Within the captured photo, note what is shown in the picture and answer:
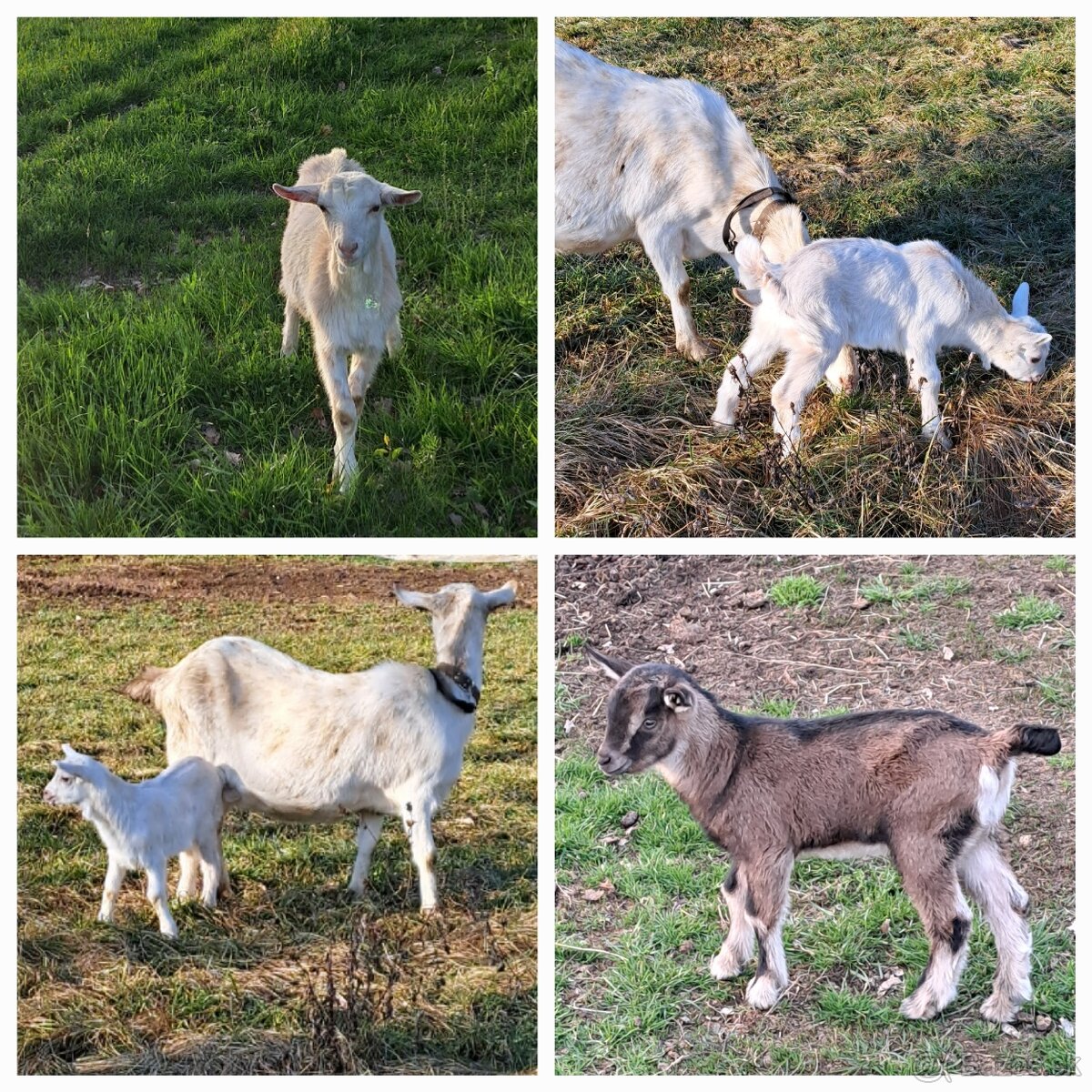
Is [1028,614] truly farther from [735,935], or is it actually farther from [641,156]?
[641,156]

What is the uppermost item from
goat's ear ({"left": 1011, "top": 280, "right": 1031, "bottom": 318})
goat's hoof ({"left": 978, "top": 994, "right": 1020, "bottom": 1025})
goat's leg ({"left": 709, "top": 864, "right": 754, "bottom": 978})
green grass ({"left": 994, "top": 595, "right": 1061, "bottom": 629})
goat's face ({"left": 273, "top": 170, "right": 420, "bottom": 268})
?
goat's face ({"left": 273, "top": 170, "right": 420, "bottom": 268})

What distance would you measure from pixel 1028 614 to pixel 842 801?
1656 millimetres

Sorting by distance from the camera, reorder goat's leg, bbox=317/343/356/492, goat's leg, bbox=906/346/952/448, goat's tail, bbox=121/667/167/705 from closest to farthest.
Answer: goat's tail, bbox=121/667/167/705
goat's leg, bbox=317/343/356/492
goat's leg, bbox=906/346/952/448

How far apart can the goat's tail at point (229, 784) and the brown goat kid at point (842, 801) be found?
1357 millimetres

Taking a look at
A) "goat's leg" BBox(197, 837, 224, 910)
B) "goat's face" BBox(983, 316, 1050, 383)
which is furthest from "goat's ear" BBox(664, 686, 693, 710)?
"goat's face" BBox(983, 316, 1050, 383)

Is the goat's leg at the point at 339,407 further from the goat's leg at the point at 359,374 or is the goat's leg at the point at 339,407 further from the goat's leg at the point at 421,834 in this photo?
the goat's leg at the point at 421,834

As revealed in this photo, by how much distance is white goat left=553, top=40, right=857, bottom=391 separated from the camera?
532cm

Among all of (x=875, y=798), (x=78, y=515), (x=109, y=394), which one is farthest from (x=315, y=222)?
(x=875, y=798)

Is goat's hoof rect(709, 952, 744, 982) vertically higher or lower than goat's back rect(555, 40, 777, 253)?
lower

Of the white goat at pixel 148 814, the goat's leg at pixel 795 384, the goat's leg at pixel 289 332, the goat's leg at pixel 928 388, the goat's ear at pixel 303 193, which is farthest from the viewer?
the goat's leg at pixel 289 332

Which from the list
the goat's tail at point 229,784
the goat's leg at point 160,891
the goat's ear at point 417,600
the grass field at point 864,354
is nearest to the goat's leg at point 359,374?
the grass field at point 864,354

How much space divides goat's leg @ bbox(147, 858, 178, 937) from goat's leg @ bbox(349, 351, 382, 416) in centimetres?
203

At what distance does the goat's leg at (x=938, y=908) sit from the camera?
3.88m

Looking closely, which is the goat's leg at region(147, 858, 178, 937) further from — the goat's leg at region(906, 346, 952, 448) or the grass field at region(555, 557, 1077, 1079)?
the goat's leg at region(906, 346, 952, 448)
